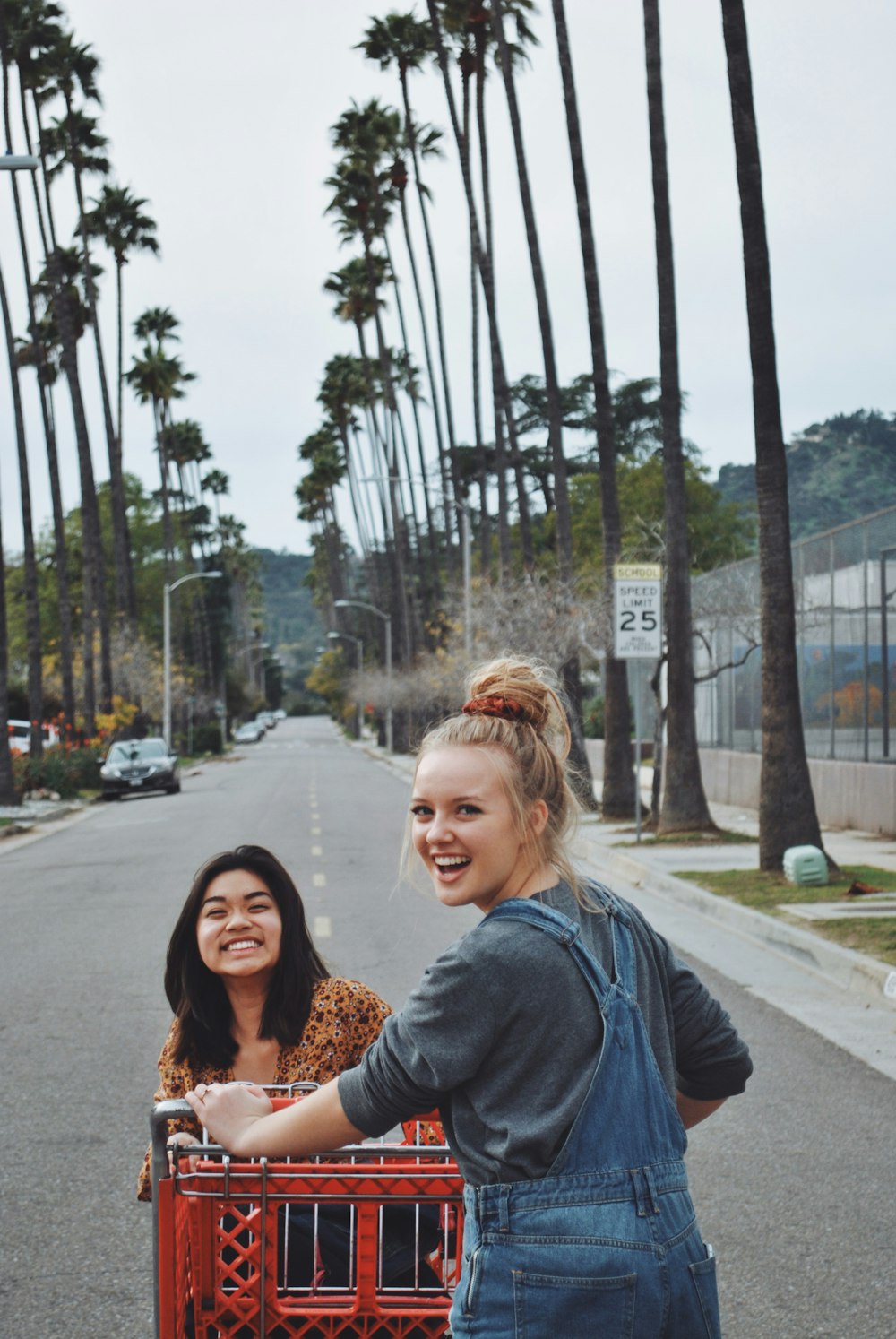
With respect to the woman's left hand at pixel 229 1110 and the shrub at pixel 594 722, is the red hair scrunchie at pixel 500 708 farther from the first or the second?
the shrub at pixel 594 722

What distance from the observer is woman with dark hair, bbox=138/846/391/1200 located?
415 centimetres

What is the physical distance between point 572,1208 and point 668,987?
0.45m

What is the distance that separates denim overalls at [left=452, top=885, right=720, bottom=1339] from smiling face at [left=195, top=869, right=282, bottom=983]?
173cm

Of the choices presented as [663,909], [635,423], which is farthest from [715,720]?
[635,423]

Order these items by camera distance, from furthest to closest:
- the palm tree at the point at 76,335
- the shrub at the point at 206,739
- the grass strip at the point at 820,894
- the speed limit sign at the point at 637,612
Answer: the shrub at the point at 206,739
the palm tree at the point at 76,335
the speed limit sign at the point at 637,612
the grass strip at the point at 820,894

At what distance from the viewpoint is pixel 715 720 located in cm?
3719

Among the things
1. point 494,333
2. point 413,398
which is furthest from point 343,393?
point 494,333

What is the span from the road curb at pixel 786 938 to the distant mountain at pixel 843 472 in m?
128

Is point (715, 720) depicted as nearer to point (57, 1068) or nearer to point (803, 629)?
point (803, 629)

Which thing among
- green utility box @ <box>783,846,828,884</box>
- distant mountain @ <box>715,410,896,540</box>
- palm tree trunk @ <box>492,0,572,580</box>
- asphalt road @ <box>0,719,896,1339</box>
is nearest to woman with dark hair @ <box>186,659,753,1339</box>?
asphalt road @ <box>0,719,896,1339</box>

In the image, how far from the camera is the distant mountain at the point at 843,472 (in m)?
146

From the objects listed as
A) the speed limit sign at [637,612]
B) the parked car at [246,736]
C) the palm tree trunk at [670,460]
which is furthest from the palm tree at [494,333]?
the parked car at [246,736]

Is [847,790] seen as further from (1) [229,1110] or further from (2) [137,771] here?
(1) [229,1110]

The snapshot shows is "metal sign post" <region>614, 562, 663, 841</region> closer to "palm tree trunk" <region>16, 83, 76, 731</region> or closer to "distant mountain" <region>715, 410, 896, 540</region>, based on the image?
"palm tree trunk" <region>16, 83, 76, 731</region>
